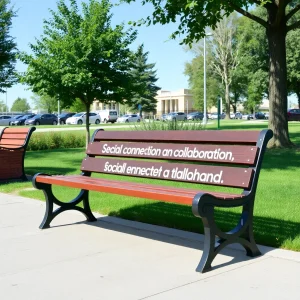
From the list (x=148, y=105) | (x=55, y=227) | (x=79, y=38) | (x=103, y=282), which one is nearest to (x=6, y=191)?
(x=55, y=227)

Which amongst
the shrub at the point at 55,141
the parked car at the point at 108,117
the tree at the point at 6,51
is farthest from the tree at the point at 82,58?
the parked car at the point at 108,117

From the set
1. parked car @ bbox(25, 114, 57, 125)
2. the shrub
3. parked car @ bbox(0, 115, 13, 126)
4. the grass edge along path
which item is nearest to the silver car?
parked car @ bbox(0, 115, 13, 126)

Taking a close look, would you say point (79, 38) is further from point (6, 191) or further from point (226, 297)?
point (226, 297)

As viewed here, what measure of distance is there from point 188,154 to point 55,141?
1667 cm

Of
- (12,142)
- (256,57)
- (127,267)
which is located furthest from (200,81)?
(127,267)

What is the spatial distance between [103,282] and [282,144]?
11.7 metres

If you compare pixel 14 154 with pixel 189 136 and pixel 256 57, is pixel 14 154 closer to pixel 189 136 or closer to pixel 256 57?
pixel 189 136

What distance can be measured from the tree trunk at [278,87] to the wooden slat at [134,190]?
406 inches

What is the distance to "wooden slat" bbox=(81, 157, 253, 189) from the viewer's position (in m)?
4.38

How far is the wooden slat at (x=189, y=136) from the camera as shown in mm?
4562

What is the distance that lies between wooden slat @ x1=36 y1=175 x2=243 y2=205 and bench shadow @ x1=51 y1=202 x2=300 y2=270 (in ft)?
2.03

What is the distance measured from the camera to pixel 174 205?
6945 mm

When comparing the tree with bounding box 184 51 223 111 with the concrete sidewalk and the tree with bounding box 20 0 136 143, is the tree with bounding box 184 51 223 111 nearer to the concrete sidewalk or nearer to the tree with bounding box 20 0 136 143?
the tree with bounding box 20 0 136 143

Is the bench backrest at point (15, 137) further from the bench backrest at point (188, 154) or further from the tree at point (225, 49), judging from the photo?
the tree at point (225, 49)
